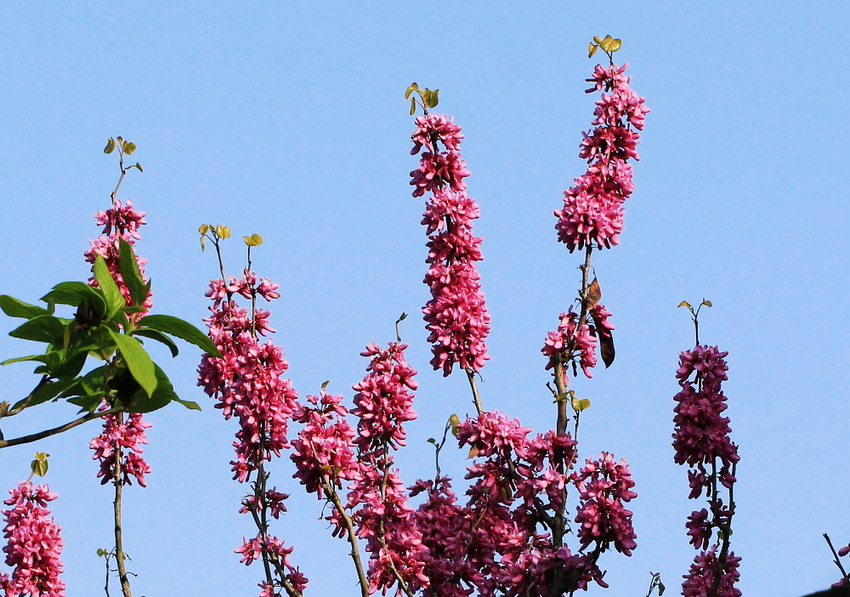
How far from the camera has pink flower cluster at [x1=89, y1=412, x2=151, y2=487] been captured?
23.2 ft

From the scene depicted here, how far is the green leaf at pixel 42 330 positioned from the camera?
293 centimetres

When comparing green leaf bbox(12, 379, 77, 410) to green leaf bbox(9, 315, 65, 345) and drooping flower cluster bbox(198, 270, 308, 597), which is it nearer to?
green leaf bbox(9, 315, 65, 345)

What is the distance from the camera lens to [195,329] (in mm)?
2793

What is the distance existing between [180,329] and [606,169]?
3930 millimetres

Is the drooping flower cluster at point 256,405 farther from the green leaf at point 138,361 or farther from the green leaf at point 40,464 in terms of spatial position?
the green leaf at point 138,361

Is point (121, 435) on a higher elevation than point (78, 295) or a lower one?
higher

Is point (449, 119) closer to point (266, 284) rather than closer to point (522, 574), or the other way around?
point (266, 284)

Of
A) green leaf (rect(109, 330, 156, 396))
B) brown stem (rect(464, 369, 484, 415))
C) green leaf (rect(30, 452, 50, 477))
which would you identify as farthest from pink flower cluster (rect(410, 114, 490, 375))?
green leaf (rect(109, 330, 156, 396))

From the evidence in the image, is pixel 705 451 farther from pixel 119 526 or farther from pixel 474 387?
pixel 119 526

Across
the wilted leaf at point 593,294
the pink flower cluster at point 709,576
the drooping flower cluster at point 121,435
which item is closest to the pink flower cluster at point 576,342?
the wilted leaf at point 593,294

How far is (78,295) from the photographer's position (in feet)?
9.88

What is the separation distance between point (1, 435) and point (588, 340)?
11.8 ft

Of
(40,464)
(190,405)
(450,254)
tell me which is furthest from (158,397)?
(40,464)

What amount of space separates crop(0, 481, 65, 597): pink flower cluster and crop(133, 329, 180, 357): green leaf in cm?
474
